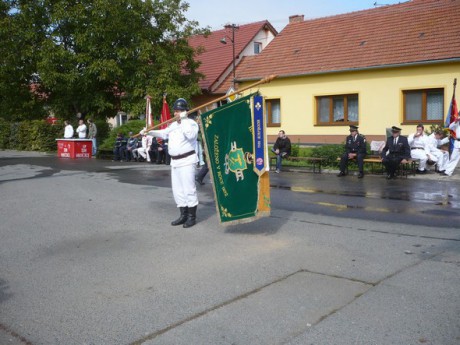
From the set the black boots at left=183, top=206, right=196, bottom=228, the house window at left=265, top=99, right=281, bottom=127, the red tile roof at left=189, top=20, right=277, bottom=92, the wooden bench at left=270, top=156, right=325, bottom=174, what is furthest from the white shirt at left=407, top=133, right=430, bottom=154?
the red tile roof at left=189, top=20, right=277, bottom=92

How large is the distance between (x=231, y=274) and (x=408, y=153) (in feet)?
35.5

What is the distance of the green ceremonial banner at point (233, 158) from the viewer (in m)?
7.37

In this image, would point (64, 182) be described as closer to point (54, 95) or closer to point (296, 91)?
point (296, 91)

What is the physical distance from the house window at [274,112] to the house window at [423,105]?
260 inches

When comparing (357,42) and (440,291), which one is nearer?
(440,291)

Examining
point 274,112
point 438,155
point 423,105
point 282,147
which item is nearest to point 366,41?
point 423,105

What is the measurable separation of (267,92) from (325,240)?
19.9 meters


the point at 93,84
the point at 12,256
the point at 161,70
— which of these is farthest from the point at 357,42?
the point at 12,256

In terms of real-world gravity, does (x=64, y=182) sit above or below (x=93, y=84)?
below

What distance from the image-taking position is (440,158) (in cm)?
1558

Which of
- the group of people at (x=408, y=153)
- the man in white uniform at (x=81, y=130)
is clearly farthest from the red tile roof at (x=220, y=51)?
the group of people at (x=408, y=153)

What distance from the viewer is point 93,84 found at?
87.7 ft

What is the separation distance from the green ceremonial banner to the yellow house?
15.0 metres

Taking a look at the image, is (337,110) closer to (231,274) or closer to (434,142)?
(434,142)
